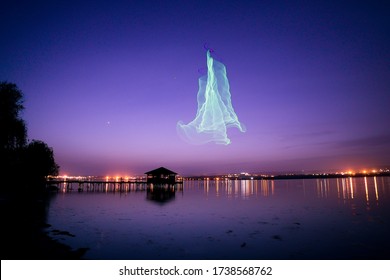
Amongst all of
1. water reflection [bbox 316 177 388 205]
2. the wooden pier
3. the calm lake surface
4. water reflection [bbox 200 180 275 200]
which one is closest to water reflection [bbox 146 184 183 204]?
the wooden pier

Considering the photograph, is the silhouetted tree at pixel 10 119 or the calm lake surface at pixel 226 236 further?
the silhouetted tree at pixel 10 119

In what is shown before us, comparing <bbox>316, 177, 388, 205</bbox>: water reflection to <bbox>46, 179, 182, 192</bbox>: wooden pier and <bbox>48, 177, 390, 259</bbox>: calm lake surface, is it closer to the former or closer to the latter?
<bbox>48, 177, 390, 259</bbox>: calm lake surface

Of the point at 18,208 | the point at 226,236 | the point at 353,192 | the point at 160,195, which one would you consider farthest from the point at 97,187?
→ the point at 353,192

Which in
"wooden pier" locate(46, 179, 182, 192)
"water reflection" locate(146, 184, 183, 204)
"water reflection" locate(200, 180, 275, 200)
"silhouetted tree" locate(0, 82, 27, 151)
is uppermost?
"silhouetted tree" locate(0, 82, 27, 151)

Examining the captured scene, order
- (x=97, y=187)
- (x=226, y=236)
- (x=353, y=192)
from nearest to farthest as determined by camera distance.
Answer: (x=226, y=236), (x=353, y=192), (x=97, y=187)

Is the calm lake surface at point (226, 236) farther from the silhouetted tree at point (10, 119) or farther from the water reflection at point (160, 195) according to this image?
the water reflection at point (160, 195)

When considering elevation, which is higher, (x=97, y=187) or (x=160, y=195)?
(x=97, y=187)

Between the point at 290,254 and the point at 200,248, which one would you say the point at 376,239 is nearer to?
the point at 290,254

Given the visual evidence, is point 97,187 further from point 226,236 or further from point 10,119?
point 226,236

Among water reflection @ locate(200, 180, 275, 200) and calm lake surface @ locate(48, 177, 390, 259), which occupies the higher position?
calm lake surface @ locate(48, 177, 390, 259)

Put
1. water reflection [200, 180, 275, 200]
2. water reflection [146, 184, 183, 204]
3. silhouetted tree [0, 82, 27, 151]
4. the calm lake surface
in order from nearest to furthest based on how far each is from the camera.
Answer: the calm lake surface, silhouetted tree [0, 82, 27, 151], water reflection [146, 184, 183, 204], water reflection [200, 180, 275, 200]

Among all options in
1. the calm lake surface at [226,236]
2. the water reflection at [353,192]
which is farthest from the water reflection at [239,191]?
the calm lake surface at [226,236]

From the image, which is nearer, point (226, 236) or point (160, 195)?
point (226, 236)
